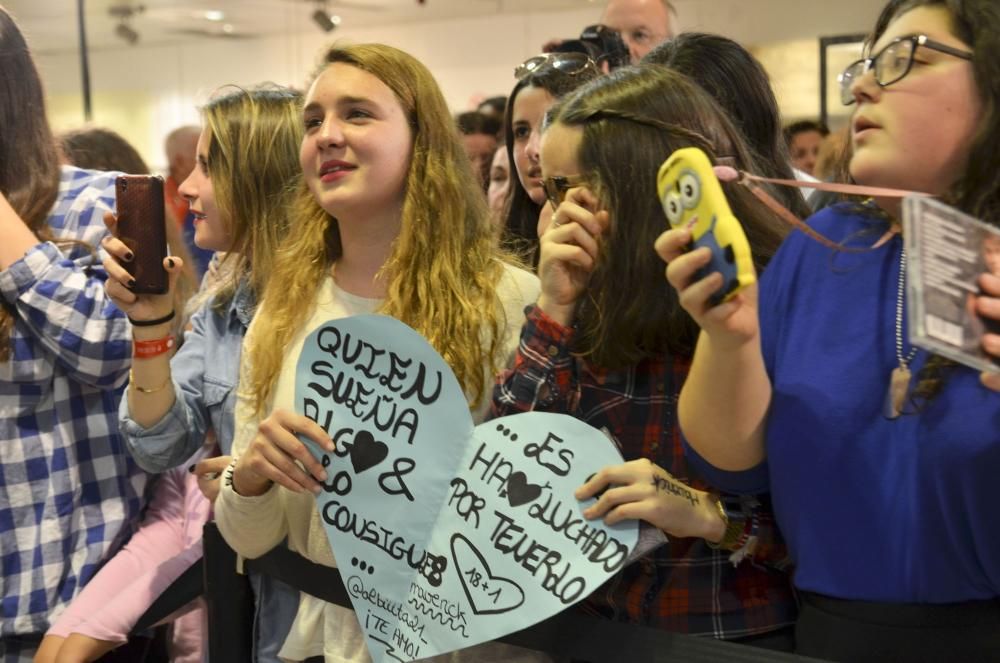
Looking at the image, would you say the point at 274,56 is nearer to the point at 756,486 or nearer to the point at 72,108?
the point at 72,108

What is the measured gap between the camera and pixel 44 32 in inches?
261

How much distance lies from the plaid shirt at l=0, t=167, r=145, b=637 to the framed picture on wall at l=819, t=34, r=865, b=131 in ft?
16.1

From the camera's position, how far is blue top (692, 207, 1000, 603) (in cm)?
103

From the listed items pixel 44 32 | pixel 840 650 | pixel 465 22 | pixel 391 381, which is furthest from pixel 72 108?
pixel 840 650

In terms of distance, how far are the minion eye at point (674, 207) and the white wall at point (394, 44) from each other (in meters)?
4.94

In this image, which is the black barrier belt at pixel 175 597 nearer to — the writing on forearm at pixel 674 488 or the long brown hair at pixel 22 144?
the long brown hair at pixel 22 144

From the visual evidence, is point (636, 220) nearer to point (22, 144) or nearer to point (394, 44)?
point (22, 144)

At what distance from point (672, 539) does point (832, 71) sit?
5300 mm

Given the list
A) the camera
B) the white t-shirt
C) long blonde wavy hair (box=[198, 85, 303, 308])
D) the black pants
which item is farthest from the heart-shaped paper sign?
the camera

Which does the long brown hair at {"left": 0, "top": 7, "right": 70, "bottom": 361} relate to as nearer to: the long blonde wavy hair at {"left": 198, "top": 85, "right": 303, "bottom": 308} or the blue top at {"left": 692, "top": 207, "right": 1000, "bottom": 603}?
the long blonde wavy hair at {"left": 198, "top": 85, "right": 303, "bottom": 308}

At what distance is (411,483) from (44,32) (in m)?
6.28

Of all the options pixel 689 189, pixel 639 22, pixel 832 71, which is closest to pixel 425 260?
pixel 689 189

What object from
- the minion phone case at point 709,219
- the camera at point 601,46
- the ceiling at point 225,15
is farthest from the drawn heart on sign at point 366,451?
the ceiling at point 225,15

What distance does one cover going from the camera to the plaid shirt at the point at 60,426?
1721 mm
